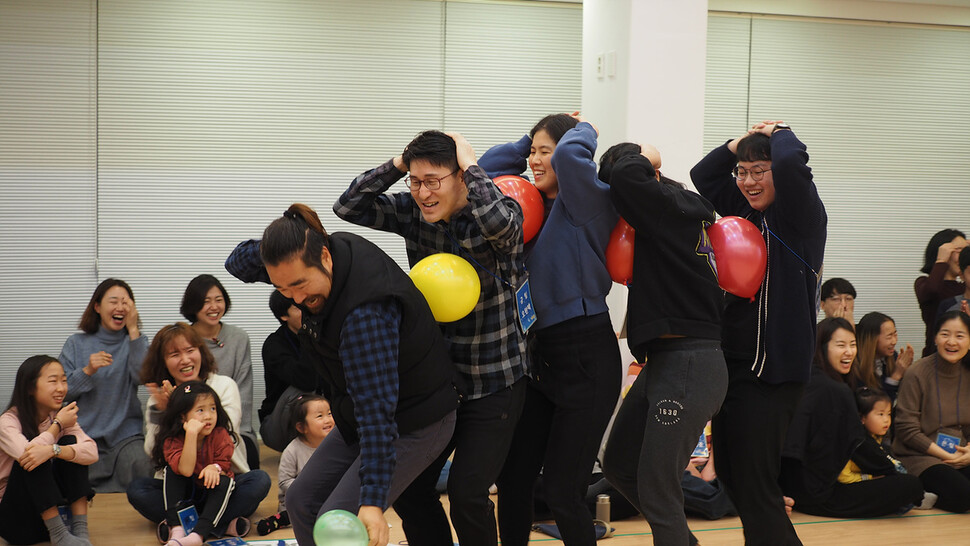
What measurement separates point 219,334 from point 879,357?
3.96m

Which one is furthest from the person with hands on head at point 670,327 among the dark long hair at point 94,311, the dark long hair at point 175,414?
the dark long hair at point 94,311

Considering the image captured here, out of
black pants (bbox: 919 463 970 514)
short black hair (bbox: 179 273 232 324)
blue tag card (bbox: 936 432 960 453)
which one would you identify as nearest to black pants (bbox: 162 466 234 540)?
short black hair (bbox: 179 273 232 324)

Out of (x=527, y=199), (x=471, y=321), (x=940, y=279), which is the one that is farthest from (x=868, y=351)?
(x=471, y=321)

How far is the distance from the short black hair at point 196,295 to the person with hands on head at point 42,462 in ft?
3.74

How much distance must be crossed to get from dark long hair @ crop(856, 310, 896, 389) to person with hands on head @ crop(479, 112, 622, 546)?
273 cm

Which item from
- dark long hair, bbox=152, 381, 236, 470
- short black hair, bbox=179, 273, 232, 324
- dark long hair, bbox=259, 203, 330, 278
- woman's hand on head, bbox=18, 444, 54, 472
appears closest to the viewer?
dark long hair, bbox=259, 203, 330, 278

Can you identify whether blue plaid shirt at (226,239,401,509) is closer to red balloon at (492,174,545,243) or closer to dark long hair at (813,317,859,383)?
red balloon at (492,174,545,243)

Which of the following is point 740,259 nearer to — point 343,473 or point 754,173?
point 754,173

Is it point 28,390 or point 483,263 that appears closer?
point 483,263

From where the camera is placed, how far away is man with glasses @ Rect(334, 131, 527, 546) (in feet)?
8.79

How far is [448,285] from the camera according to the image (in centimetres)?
265

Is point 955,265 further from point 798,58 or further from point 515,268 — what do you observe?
point 515,268

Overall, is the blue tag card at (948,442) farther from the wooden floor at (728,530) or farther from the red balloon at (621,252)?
the red balloon at (621,252)

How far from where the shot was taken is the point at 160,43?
18.9 feet
